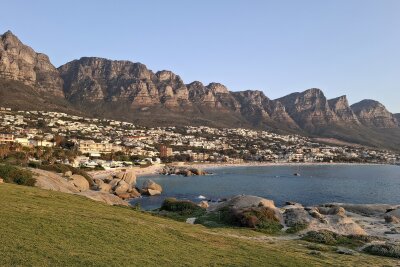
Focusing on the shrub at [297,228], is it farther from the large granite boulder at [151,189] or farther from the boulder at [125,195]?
the large granite boulder at [151,189]

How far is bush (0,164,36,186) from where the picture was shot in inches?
1556

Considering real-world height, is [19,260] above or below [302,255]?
above

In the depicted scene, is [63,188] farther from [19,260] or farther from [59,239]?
[19,260]

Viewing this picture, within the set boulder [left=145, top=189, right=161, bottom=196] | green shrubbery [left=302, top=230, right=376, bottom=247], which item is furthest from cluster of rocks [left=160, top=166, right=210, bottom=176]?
green shrubbery [left=302, top=230, right=376, bottom=247]

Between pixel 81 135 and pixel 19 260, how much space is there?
191 meters

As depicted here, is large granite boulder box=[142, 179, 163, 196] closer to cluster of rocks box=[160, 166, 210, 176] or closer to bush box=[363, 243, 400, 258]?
cluster of rocks box=[160, 166, 210, 176]

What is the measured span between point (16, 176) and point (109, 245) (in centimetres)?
2820

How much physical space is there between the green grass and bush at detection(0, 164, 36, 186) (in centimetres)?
1576

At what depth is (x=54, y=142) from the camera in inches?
6171

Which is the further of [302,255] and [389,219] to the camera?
[389,219]

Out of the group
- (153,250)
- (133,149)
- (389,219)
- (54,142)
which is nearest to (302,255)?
(153,250)

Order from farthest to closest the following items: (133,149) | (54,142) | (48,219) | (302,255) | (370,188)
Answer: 1. (133,149)
2. (54,142)
3. (370,188)
4. (302,255)
5. (48,219)

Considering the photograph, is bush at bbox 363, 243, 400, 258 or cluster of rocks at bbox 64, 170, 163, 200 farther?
cluster of rocks at bbox 64, 170, 163, 200

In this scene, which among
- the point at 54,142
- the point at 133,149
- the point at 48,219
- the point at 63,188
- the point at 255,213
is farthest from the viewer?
the point at 133,149
